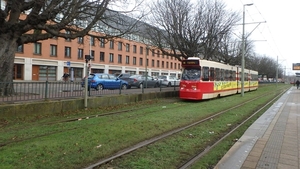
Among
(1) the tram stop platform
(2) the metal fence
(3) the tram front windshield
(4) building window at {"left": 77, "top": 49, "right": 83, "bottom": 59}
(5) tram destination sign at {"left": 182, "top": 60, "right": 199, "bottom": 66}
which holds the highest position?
(4) building window at {"left": 77, "top": 49, "right": 83, "bottom": 59}

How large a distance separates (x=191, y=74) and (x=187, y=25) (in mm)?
10725

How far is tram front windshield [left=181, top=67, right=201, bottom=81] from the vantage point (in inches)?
723

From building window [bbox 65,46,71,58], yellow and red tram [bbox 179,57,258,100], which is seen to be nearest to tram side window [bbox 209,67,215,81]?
yellow and red tram [bbox 179,57,258,100]

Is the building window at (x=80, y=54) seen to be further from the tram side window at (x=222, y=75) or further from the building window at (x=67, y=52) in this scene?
the tram side window at (x=222, y=75)

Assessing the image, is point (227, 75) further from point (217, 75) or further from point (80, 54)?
point (80, 54)

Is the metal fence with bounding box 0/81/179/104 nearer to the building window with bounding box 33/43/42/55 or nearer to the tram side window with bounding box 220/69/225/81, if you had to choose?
the tram side window with bounding box 220/69/225/81

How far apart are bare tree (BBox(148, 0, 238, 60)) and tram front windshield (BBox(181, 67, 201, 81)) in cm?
944

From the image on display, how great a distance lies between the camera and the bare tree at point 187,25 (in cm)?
2655

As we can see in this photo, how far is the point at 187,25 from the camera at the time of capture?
27.6m

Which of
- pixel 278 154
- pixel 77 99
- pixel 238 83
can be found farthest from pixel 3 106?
pixel 238 83

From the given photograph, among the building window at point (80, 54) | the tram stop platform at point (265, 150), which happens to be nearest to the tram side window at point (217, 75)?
the tram stop platform at point (265, 150)

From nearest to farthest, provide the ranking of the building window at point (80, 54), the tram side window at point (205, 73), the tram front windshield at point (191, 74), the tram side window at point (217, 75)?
the tram front windshield at point (191, 74)
the tram side window at point (205, 73)
the tram side window at point (217, 75)
the building window at point (80, 54)

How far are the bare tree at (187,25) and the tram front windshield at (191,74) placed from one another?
944 cm

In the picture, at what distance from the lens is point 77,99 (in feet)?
41.3
